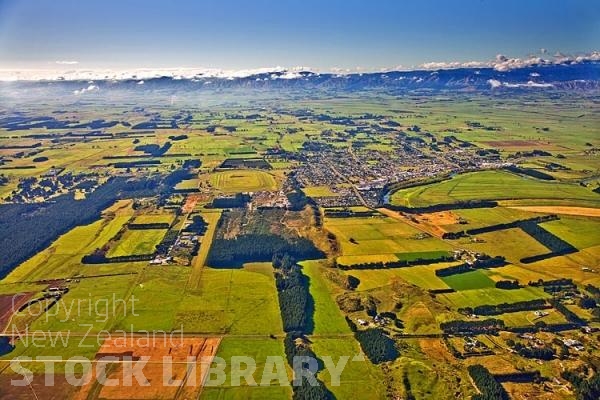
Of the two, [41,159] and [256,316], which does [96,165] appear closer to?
[41,159]

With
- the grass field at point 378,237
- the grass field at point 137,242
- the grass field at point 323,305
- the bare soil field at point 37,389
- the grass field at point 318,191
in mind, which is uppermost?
the grass field at point 378,237

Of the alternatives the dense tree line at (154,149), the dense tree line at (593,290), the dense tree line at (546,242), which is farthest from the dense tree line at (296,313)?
the dense tree line at (154,149)

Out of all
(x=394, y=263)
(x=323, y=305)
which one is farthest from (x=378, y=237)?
(x=323, y=305)

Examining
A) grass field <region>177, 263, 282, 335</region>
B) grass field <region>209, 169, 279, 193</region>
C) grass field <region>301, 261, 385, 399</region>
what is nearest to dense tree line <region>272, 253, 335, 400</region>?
grass field <region>301, 261, 385, 399</region>

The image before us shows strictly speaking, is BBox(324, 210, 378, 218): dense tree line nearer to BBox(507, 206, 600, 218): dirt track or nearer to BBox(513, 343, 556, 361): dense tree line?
A: BBox(507, 206, 600, 218): dirt track

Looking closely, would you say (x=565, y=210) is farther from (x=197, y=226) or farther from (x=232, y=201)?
(x=197, y=226)

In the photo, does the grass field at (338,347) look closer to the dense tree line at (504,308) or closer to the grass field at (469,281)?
the dense tree line at (504,308)
